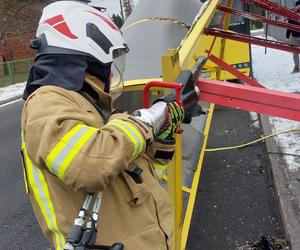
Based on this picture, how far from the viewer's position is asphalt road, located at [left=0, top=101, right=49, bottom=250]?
4082 millimetres

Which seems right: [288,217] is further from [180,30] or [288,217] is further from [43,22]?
[43,22]

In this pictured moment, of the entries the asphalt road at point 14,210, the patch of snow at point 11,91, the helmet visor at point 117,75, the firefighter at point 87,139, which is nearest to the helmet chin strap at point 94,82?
the firefighter at point 87,139

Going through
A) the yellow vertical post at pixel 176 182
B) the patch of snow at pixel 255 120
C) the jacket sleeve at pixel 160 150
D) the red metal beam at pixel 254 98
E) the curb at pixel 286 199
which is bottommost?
the patch of snow at pixel 255 120

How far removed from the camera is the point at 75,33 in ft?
5.25

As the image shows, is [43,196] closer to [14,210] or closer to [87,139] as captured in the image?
[87,139]

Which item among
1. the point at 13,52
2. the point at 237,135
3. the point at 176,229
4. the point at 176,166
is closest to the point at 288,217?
the point at 176,229

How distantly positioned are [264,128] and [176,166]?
4.24 metres

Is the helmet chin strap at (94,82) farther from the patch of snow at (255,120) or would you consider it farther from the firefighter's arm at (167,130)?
the patch of snow at (255,120)

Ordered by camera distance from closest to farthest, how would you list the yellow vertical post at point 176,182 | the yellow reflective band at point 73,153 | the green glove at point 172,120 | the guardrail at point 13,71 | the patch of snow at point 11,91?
the yellow reflective band at point 73,153, the green glove at point 172,120, the yellow vertical post at point 176,182, the patch of snow at point 11,91, the guardrail at point 13,71

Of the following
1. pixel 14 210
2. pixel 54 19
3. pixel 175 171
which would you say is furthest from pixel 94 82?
pixel 14 210

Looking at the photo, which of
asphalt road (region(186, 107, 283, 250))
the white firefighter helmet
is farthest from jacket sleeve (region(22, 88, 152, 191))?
asphalt road (region(186, 107, 283, 250))

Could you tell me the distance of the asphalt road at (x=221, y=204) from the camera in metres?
3.71

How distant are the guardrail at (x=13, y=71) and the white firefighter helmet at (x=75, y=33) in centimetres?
1828

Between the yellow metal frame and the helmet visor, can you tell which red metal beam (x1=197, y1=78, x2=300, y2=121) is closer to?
the yellow metal frame
